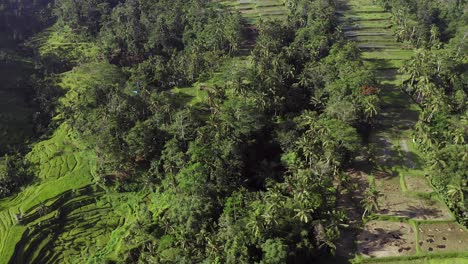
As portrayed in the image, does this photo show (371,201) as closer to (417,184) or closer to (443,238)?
(443,238)

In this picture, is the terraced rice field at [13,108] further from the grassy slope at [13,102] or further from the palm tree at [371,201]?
the palm tree at [371,201]

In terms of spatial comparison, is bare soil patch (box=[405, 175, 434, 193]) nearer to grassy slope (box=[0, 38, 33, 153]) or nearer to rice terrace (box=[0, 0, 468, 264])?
rice terrace (box=[0, 0, 468, 264])

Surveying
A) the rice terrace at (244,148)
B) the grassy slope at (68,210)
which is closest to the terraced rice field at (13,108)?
the rice terrace at (244,148)

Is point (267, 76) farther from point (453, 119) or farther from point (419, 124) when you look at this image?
point (453, 119)

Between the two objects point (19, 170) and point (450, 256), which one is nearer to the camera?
point (450, 256)

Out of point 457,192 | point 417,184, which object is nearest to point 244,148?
point 417,184

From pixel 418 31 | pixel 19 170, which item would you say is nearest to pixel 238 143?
pixel 19 170

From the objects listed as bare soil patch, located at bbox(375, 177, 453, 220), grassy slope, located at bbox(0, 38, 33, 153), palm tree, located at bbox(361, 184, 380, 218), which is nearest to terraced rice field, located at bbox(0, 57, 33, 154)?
grassy slope, located at bbox(0, 38, 33, 153)
